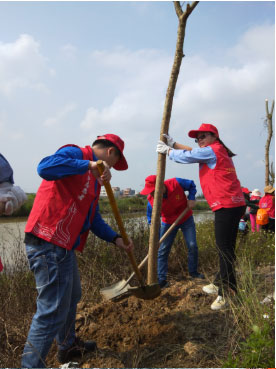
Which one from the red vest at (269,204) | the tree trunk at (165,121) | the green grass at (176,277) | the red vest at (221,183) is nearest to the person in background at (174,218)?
the green grass at (176,277)

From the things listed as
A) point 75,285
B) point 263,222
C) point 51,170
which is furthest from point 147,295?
point 263,222

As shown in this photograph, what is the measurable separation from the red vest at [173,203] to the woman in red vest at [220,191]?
1.02 metres

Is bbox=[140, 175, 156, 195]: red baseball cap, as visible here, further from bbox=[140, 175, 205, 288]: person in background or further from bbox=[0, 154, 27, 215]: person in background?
bbox=[0, 154, 27, 215]: person in background

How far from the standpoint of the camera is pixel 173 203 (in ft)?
15.2

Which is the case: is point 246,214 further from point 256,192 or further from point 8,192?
point 8,192

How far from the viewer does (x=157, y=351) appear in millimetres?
2715

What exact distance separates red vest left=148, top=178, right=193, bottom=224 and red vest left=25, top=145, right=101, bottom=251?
2.38 metres

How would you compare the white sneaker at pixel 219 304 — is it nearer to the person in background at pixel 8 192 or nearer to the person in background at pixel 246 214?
the person in background at pixel 8 192

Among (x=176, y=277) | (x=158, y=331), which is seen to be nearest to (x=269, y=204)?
(x=176, y=277)

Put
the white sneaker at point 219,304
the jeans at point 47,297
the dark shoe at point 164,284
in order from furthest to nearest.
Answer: the dark shoe at point 164,284 → the white sneaker at point 219,304 → the jeans at point 47,297

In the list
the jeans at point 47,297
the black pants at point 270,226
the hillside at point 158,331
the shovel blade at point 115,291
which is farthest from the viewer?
the black pants at point 270,226

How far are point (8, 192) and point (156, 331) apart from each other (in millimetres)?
2031

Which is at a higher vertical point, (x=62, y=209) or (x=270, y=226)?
(x=62, y=209)

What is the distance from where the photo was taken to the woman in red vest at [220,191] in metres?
3.33
